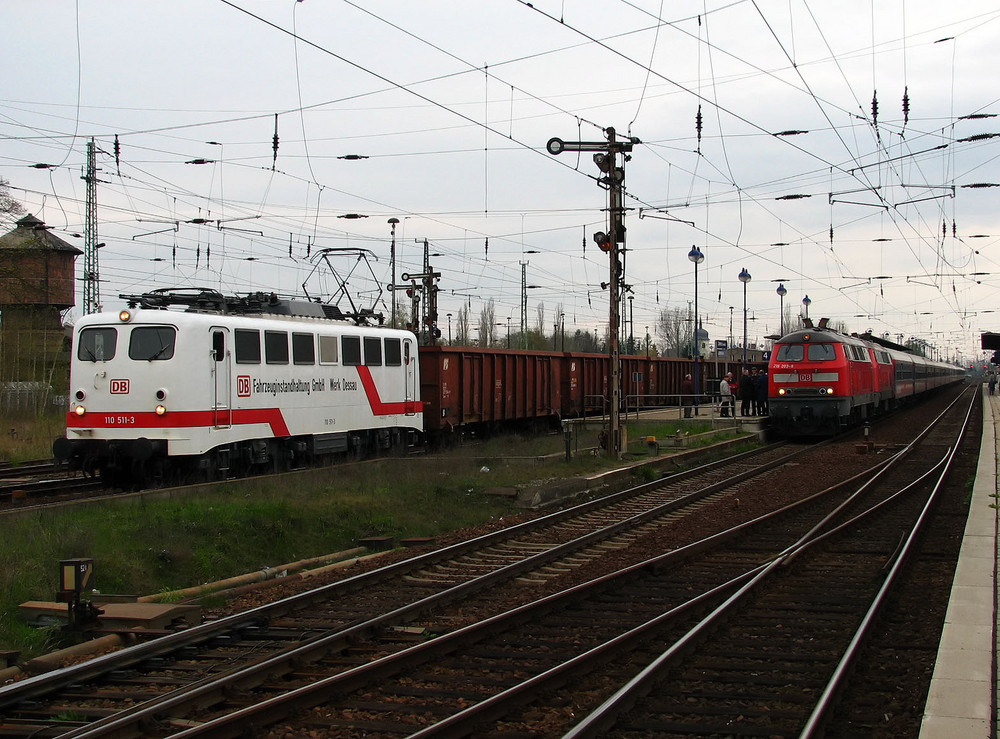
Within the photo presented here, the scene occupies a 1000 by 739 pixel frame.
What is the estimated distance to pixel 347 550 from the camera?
12.1 meters

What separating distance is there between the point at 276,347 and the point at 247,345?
0.81 m

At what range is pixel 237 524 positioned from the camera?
11734 mm

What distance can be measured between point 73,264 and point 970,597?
51.9m

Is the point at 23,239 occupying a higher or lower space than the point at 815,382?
higher

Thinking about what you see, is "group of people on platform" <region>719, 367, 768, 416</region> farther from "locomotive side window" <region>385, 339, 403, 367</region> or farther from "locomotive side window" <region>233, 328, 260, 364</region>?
"locomotive side window" <region>233, 328, 260, 364</region>

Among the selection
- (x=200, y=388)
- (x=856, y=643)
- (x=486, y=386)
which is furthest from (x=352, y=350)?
(x=856, y=643)

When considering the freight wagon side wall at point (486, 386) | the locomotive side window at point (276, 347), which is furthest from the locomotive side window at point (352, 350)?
the freight wagon side wall at point (486, 386)

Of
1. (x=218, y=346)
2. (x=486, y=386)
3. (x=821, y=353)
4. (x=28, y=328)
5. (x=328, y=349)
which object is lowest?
(x=486, y=386)

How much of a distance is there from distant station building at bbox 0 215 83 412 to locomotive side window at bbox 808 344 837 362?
24.1 meters

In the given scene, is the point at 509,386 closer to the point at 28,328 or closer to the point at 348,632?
the point at 348,632

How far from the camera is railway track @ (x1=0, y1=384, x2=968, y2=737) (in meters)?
5.88

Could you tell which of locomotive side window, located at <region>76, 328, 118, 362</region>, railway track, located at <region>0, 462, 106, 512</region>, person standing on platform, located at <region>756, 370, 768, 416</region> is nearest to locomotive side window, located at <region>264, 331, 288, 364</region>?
locomotive side window, located at <region>76, 328, 118, 362</region>

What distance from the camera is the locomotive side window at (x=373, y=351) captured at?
2030 centimetres

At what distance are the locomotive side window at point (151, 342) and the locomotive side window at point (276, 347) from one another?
205 cm
